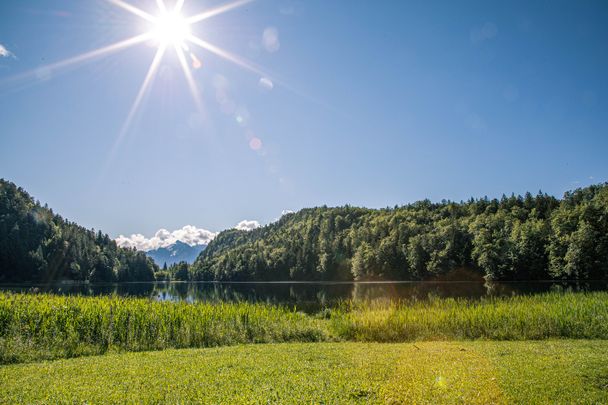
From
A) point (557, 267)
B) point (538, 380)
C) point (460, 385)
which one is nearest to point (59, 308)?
point (460, 385)

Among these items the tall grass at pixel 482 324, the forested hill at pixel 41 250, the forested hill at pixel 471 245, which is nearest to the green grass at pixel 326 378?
the tall grass at pixel 482 324

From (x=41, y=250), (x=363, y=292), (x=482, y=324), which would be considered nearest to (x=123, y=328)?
(x=482, y=324)

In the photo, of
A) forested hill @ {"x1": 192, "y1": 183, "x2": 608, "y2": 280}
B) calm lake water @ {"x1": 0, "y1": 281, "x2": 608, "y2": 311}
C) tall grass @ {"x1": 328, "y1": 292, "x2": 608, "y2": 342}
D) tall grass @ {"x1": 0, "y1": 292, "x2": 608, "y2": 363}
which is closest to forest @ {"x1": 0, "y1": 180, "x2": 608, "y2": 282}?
forested hill @ {"x1": 192, "y1": 183, "x2": 608, "y2": 280}

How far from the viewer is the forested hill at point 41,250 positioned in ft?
518

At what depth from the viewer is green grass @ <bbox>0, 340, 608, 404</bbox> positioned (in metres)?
11.2

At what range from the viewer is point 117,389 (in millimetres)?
12180

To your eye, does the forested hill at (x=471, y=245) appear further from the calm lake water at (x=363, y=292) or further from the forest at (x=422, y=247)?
the calm lake water at (x=363, y=292)

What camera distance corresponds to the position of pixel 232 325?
26.8 m

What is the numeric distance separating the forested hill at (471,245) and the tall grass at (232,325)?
77431 millimetres

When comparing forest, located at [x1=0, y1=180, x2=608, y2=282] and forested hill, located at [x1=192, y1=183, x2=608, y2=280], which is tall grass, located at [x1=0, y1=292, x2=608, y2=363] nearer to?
forested hill, located at [x1=192, y1=183, x2=608, y2=280]

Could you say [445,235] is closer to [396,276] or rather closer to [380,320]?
[396,276]

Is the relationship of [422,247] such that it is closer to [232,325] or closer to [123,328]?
[232,325]

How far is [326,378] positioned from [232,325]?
1490 centimetres

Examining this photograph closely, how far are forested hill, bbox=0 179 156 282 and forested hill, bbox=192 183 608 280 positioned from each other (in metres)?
76.7
